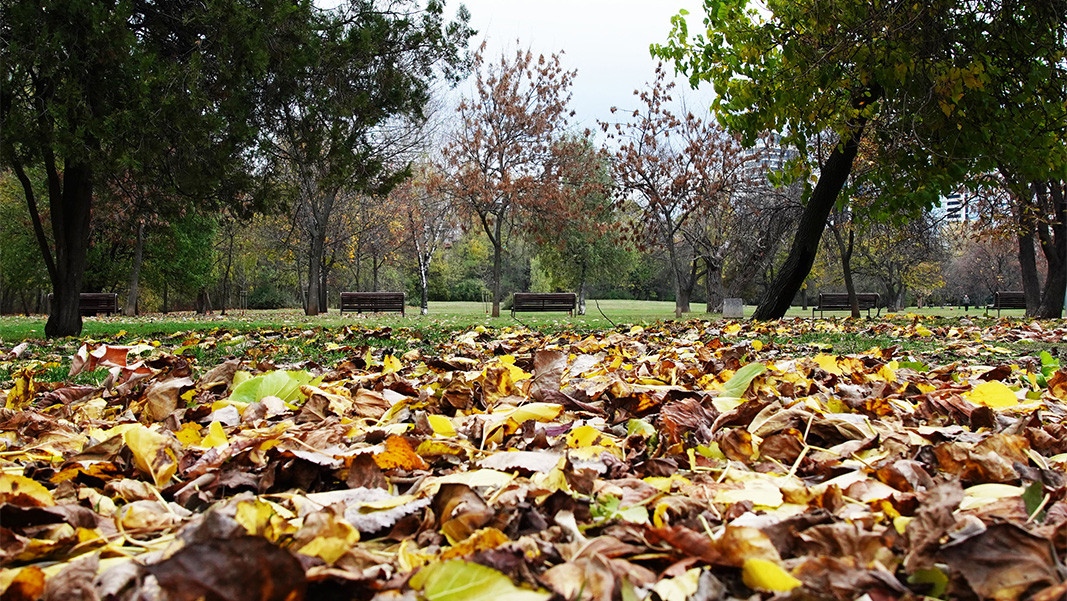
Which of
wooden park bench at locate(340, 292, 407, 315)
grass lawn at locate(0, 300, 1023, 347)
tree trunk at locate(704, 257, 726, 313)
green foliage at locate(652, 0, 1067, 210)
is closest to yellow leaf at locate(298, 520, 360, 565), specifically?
grass lawn at locate(0, 300, 1023, 347)

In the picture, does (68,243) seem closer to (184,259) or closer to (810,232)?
(810,232)

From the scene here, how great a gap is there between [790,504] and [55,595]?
1063 millimetres

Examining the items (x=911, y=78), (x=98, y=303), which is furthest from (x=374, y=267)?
(x=911, y=78)

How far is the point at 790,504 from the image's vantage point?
1229mm

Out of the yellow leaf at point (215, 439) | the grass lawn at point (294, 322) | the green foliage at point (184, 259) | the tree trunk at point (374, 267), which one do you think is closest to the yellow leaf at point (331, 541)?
the yellow leaf at point (215, 439)

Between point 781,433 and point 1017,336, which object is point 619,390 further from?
point 1017,336

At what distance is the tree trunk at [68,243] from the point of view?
388 inches

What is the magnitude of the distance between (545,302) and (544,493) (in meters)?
22.9

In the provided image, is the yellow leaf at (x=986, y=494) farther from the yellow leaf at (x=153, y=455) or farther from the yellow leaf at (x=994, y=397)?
the yellow leaf at (x=153, y=455)

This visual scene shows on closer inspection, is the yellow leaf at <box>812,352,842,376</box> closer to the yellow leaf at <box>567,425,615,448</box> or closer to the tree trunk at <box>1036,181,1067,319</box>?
the yellow leaf at <box>567,425,615,448</box>

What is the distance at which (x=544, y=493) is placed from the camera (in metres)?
1.22

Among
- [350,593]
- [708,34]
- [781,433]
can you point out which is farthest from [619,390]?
[708,34]

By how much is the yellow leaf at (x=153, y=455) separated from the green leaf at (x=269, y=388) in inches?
30.2

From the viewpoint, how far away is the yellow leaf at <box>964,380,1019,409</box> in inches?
81.1
